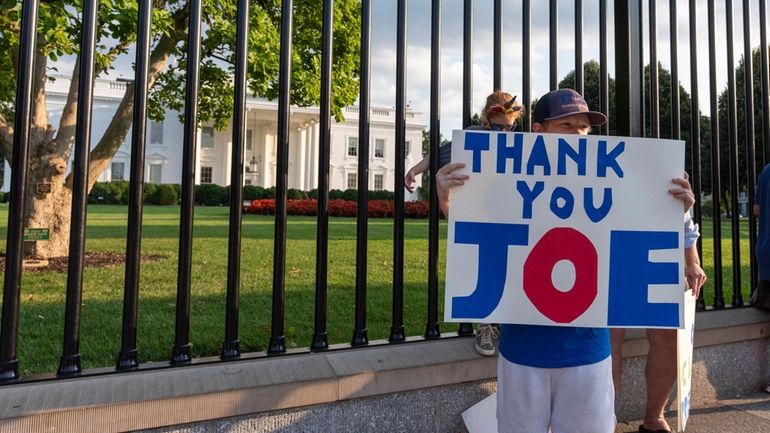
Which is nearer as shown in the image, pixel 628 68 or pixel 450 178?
pixel 450 178

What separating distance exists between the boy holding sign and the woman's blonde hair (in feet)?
3.33

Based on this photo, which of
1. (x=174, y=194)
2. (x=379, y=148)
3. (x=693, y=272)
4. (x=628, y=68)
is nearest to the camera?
(x=693, y=272)

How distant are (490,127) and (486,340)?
3.98 ft

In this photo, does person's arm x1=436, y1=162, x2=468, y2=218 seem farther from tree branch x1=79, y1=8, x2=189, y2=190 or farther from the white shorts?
tree branch x1=79, y1=8, x2=189, y2=190

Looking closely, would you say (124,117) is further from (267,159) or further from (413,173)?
(267,159)

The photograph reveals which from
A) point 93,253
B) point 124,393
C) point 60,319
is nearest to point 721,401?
point 124,393

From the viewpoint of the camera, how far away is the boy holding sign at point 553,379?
1.86m

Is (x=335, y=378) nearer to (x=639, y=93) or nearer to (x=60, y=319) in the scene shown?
(x=639, y=93)

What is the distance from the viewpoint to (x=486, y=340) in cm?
280

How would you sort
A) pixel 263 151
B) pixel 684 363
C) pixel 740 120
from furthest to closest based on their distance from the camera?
pixel 263 151 → pixel 740 120 → pixel 684 363

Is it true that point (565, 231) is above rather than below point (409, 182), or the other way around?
below

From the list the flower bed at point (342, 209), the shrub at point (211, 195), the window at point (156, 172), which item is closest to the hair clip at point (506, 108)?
the flower bed at point (342, 209)

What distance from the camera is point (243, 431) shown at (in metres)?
2.24

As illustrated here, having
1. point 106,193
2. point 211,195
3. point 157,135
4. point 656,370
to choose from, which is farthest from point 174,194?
point 656,370
